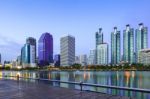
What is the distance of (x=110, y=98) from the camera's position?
1620 centimetres

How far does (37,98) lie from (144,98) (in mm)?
18430

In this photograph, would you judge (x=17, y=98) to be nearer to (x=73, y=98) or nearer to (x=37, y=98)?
(x=37, y=98)

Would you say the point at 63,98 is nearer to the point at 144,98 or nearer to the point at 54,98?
the point at 54,98

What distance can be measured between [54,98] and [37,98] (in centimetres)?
101

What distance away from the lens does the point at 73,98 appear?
1603cm

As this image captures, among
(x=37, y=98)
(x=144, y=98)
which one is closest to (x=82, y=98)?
(x=37, y=98)

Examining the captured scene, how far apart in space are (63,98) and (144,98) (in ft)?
57.2

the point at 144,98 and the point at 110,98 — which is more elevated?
the point at 110,98

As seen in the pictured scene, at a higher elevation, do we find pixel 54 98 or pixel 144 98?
pixel 54 98

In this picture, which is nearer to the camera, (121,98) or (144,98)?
(121,98)

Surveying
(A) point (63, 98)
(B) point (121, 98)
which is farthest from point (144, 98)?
(A) point (63, 98)

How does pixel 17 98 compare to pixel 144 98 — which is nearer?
pixel 17 98

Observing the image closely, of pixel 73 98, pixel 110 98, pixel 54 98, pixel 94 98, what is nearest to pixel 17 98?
pixel 54 98

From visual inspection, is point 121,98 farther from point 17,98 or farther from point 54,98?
point 17,98
